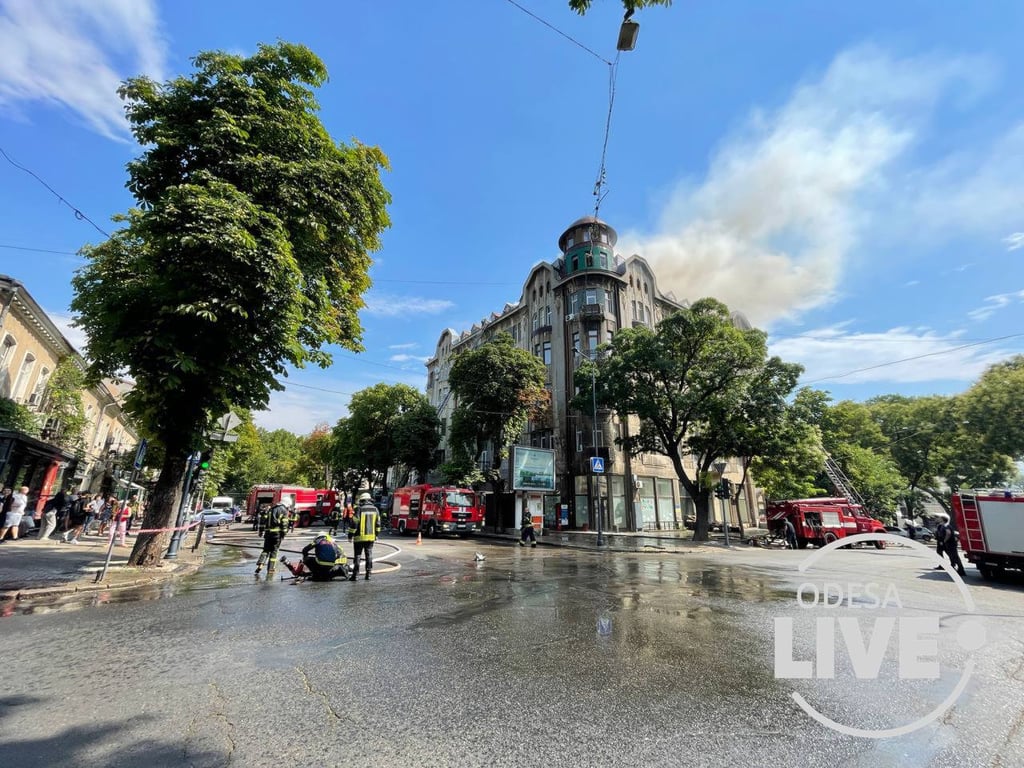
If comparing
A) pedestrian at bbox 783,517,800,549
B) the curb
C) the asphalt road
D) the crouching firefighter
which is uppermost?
pedestrian at bbox 783,517,800,549

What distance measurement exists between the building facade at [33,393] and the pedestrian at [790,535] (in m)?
26.9

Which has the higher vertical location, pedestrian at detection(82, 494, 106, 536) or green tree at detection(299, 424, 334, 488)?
green tree at detection(299, 424, 334, 488)

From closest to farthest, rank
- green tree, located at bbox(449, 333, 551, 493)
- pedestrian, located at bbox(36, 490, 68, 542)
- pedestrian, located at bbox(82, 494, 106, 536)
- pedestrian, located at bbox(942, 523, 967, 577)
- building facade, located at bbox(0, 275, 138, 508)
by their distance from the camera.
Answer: pedestrian, located at bbox(942, 523, 967, 577) → pedestrian, located at bbox(36, 490, 68, 542) → building facade, located at bbox(0, 275, 138, 508) → pedestrian, located at bbox(82, 494, 106, 536) → green tree, located at bbox(449, 333, 551, 493)

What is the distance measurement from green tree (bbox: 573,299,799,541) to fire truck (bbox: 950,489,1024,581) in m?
12.1

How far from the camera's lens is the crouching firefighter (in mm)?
9945

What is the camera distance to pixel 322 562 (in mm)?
9945

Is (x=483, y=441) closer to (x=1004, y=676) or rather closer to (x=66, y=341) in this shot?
(x=66, y=341)

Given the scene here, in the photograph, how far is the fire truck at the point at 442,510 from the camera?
2688cm

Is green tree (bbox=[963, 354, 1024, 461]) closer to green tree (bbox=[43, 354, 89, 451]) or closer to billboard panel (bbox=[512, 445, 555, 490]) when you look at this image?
billboard panel (bbox=[512, 445, 555, 490])

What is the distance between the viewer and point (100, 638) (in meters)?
5.39

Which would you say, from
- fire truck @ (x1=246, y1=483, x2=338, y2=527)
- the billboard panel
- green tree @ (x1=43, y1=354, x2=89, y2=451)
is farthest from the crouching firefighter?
fire truck @ (x1=246, y1=483, x2=338, y2=527)

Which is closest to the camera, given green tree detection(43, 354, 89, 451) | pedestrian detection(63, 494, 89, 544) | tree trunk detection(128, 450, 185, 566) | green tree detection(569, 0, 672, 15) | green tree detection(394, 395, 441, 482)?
green tree detection(569, 0, 672, 15)

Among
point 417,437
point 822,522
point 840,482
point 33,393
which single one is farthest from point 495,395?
point 840,482

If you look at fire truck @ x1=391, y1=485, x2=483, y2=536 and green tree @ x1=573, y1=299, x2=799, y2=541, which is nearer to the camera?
green tree @ x1=573, y1=299, x2=799, y2=541
